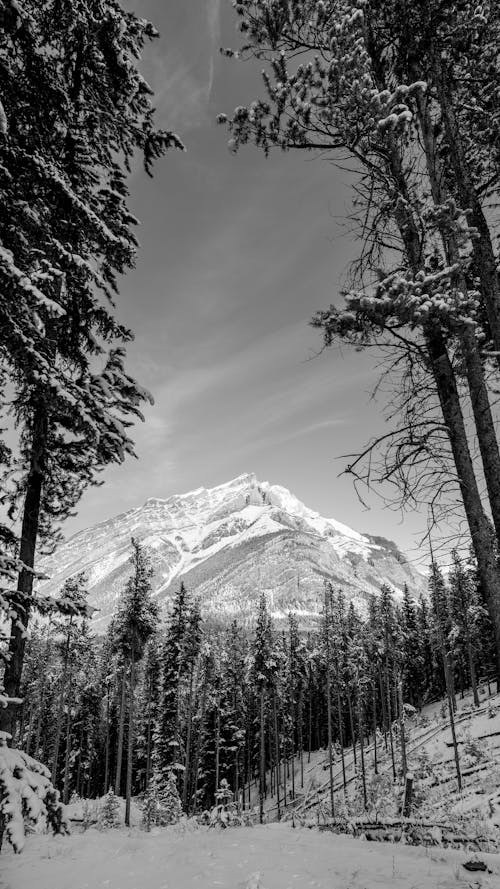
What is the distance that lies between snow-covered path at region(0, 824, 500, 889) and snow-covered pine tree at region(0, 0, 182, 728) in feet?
9.53

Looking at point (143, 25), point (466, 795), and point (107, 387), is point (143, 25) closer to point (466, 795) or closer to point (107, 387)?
point (107, 387)

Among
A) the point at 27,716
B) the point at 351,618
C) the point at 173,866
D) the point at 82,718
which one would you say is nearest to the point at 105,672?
the point at 82,718

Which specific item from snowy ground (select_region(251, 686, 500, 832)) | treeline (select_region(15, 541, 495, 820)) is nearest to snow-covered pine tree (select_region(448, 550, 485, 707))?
treeline (select_region(15, 541, 495, 820))

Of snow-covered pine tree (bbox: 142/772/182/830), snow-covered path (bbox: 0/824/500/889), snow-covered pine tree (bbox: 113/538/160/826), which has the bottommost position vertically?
snow-covered pine tree (bbox: 142/772/182/830)

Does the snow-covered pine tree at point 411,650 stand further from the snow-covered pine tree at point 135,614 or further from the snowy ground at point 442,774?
the snow-covered pine tree at point 135,614

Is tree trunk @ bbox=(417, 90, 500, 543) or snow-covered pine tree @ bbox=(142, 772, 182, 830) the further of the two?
snow-covered pine tree @ bbox=(142, 772, 182, 830)

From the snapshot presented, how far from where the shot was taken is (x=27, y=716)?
152ft

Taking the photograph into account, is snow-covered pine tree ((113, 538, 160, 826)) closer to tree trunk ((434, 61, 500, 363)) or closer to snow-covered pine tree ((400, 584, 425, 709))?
tree trunk ((434, 61, 500, 363))

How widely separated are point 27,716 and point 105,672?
12384 mm

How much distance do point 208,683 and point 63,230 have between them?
1489 inches

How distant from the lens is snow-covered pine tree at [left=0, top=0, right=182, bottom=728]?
604 centimetres

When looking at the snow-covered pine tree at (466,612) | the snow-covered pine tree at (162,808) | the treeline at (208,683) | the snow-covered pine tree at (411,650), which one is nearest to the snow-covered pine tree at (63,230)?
the treeline at (208,683)

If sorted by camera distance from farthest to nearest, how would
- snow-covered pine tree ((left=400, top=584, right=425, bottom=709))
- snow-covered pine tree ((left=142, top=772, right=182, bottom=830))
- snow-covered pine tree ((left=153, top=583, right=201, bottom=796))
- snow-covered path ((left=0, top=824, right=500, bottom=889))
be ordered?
snow-covered pine tree ((left=400, top=584, right=425, bottom=709)) → snow-covered pine tree ((left=153, top=583, right=201, bottom=796)) → snow-covered pine tree ((left=142, top=772, right=182, bottom=830)) → snow-covered path ((left=0, top=824, right=500, bottom=889))

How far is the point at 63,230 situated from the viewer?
8078mm
